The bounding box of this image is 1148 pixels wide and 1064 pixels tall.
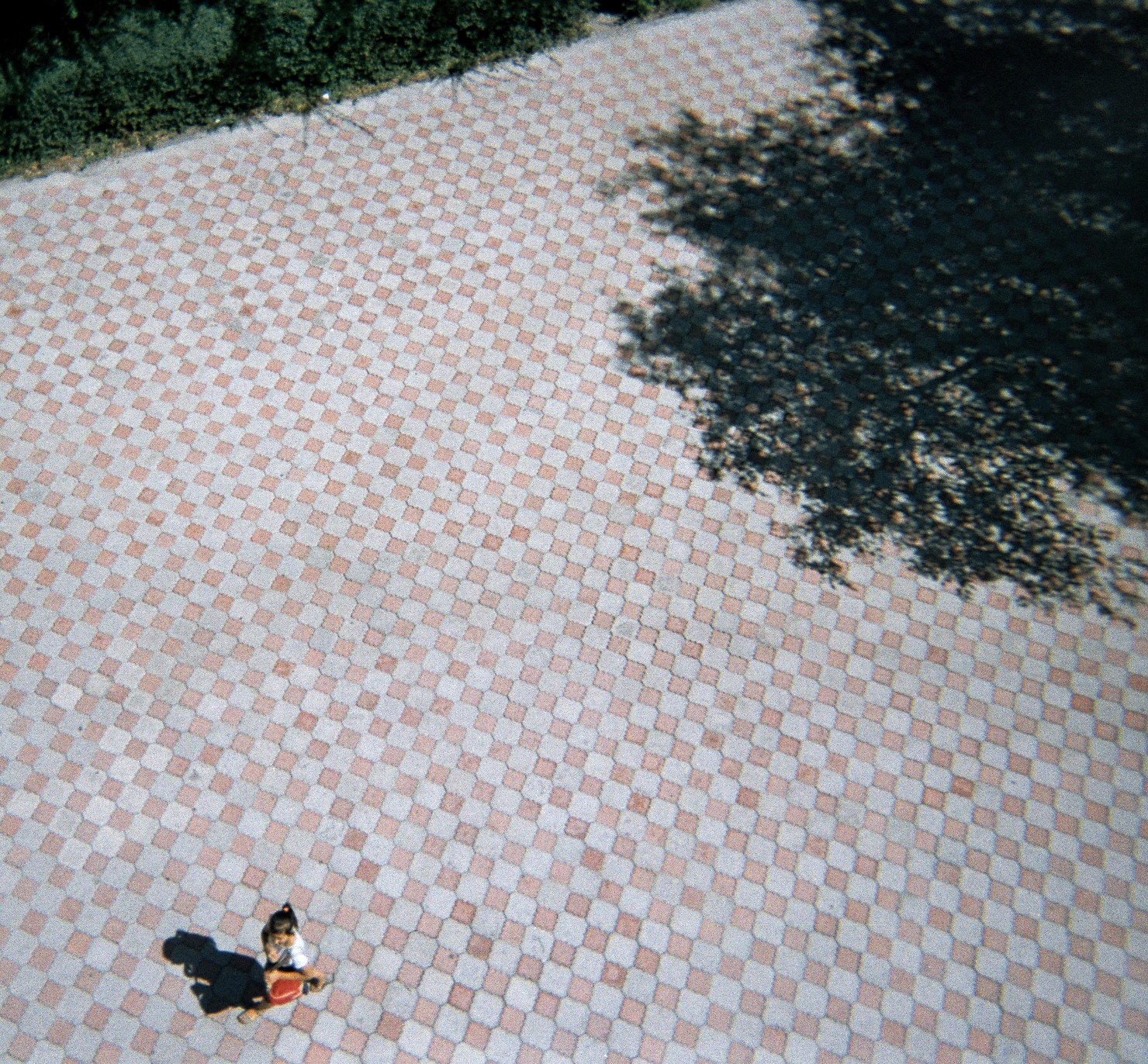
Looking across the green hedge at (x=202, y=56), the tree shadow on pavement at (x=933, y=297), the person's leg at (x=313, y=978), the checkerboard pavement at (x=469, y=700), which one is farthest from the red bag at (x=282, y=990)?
the green hedge at (x=202, y=56)

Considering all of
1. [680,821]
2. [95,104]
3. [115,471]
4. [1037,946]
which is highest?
[95,104]

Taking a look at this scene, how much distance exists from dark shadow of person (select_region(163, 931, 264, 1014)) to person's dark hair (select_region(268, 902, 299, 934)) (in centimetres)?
96

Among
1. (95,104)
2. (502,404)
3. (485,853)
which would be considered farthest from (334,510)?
(95,104)

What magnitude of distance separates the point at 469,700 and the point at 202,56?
7.80 metres

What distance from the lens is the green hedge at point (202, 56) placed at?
9.35 m

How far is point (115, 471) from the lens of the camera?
837 cm

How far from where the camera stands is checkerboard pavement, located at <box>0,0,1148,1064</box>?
6.62 m

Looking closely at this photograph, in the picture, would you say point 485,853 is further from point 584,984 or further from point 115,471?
point 115,471

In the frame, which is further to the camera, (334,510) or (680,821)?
(334,510)

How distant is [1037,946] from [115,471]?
29.3 feet

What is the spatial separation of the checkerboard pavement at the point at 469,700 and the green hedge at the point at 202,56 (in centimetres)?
68

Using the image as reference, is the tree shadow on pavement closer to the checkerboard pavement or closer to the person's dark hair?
the checkerboard pavement

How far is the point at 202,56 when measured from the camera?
9805mm

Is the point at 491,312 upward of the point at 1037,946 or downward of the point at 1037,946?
upward
